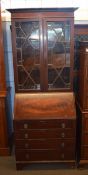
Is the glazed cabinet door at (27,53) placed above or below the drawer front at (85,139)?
above

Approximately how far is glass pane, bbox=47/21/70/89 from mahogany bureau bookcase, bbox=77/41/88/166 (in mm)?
184

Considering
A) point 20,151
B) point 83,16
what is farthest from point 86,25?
point 20,151

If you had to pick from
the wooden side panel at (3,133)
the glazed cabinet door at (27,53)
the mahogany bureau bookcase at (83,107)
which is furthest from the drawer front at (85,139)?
the wooden side panel at (3,133)

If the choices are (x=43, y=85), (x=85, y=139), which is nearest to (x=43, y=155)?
(x=85, y=139)

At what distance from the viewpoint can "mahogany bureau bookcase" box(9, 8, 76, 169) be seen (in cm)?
252

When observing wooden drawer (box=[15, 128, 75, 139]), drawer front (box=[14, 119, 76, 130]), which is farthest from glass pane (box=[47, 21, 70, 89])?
wooden drawer (box=[15, 128, 75, 139])

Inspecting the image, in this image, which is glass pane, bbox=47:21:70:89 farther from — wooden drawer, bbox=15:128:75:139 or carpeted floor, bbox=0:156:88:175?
carpeted floor, bbox=0:156:88:175

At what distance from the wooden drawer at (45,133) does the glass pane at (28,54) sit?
21.6 inches

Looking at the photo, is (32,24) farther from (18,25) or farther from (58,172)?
(58,172)

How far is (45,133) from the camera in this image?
2.59 meters

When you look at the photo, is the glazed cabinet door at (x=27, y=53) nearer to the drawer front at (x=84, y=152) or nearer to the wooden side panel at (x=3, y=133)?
the wooden side panel at (x=3, y=133)

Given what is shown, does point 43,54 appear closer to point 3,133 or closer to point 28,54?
point 28,54

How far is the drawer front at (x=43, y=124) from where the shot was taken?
2.54 meters

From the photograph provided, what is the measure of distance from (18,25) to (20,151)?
5.05ft
